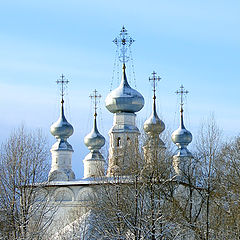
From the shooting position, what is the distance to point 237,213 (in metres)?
24.0

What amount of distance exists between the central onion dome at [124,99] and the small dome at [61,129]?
3583mm

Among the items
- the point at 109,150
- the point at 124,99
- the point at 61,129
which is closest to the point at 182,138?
the point at 124,99

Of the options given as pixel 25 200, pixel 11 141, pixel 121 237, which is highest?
pixel 11 141

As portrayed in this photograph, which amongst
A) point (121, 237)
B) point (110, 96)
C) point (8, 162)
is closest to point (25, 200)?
point (8, 162)

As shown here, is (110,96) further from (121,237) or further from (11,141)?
(121,237)

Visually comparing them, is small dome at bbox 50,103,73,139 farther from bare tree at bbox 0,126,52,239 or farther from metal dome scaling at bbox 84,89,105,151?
bare tree at bbox 0,126,52,239

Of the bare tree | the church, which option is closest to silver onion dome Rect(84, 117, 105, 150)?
the church

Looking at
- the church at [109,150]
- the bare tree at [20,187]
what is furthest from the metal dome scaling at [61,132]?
the bare tree at [20,187]

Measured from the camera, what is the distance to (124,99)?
36594 mm

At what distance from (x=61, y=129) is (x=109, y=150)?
945 cm

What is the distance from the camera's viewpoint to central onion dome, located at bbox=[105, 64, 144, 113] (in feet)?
120

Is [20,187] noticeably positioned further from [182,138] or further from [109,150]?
[182,138]

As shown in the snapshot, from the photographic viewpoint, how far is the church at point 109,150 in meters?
28.0

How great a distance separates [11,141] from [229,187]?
7610 millimetres
